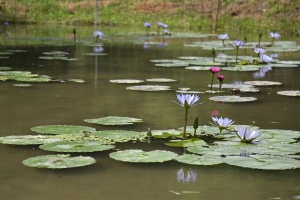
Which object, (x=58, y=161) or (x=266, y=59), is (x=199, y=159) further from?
(x=266, y=59)

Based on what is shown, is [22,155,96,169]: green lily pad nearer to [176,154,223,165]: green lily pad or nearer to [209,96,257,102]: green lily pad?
[176,154,223,165]: green lily pad

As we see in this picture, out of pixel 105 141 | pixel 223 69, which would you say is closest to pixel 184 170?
pixel 105 141

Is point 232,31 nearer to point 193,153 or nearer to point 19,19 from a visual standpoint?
point 19,19

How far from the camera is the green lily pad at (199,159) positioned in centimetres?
235

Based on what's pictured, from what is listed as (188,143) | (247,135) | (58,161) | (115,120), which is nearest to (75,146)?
(58,161)

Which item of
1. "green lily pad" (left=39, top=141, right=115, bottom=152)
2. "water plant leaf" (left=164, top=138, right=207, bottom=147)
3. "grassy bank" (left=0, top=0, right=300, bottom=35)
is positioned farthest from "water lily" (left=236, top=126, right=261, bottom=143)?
"grassy bank" (left=0, top=0, right=300, bottom=35)

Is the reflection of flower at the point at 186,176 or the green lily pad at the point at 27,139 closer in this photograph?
the reflection of flower at the point at 186,176

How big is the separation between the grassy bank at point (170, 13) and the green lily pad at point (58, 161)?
11.5 m

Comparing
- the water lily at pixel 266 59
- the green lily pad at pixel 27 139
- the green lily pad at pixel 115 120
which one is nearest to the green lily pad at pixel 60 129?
the green lily pad at pixel 27 139

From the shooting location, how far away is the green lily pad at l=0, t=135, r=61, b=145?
262 cm

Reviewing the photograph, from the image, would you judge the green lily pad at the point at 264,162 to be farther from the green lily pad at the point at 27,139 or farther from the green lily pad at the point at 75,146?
the green lily pad at the point at 27,139

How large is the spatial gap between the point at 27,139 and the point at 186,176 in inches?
33.1

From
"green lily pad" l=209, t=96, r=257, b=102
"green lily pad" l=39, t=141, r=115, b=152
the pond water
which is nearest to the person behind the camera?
the pond water

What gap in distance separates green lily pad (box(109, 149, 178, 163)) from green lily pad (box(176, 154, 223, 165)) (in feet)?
0.15
